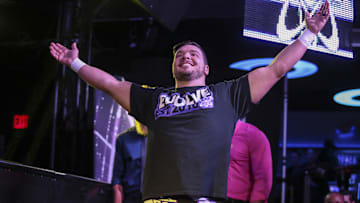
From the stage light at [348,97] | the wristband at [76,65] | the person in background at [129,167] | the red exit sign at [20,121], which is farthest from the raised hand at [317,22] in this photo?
the stage light at [348,97]

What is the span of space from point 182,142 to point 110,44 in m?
5.03

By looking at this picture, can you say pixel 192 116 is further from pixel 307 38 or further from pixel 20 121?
pixel 20 121

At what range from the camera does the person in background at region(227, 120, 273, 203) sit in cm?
305

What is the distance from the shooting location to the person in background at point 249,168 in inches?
120

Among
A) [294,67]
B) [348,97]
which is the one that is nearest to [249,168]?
[294,67]

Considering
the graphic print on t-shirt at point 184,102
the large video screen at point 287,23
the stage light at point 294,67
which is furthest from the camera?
the stage light at point 294,67

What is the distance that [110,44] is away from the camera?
6.74 metres

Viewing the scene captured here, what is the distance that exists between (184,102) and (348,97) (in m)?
8.24

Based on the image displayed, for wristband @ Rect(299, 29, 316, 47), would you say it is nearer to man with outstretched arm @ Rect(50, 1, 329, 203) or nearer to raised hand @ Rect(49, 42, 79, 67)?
man with outstretched arm @ Rect(50, 1, 329, 203)

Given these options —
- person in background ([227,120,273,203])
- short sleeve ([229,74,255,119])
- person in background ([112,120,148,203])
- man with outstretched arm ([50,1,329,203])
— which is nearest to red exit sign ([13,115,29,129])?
person in background ([112,120,148,203])

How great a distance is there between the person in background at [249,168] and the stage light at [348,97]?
20.8 ft

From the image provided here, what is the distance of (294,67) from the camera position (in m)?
7.68

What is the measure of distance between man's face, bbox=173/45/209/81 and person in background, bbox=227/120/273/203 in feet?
3.62

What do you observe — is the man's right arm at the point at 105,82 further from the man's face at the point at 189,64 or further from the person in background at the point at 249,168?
the person in background at the point at 249,168
